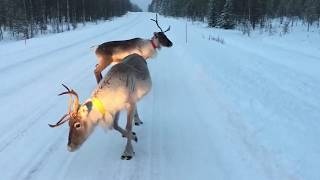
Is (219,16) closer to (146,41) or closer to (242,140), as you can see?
(146,41)

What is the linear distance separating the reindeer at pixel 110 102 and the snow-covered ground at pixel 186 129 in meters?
0.64

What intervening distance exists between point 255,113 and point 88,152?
334 cm

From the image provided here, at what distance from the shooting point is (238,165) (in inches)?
207

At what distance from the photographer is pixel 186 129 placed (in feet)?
22.3

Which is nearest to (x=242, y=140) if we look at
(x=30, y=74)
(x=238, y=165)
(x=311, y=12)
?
(x=238, y=165)

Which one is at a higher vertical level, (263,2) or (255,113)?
(263,2)

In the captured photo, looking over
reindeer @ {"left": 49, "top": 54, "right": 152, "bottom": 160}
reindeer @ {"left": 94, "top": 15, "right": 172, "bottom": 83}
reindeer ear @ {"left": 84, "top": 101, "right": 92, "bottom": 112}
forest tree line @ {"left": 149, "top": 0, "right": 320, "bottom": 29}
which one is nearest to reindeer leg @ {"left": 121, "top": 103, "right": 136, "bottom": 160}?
reindeer @ {"left": 49, "top": 54, "right": 152, "bottom": 160}

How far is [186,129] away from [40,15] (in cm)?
4901

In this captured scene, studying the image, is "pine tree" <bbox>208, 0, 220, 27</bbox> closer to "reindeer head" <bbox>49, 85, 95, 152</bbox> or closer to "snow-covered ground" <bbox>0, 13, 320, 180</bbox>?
"snow-covered ground" <bbox>0, 13, 320, 180</bbox>

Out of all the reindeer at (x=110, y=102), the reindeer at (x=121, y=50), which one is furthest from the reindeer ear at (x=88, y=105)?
the reindeer at (x=121, y=50)

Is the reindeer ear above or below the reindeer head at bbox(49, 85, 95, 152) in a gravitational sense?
above

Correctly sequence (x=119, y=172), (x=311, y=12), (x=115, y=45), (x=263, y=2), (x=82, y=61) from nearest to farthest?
(x=119, y=172), (x=115, y=45), (x=82, y=61), (x=311, y=12), (x=263, y=2)

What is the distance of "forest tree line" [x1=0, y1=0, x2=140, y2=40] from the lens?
126 ft

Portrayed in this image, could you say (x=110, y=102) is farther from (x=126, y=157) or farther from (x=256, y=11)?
(x=256, y=11)
